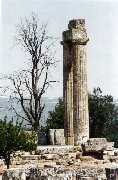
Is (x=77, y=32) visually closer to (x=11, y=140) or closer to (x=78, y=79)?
(x=78, y=79)

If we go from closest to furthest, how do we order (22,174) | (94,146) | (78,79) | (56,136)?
(22,174), (94,146), (78,79), (56,136)

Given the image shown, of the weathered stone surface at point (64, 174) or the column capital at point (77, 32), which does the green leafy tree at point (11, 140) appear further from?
the column capital at point (77, 32)

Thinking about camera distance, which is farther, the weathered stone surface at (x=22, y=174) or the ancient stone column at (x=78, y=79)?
the ancient stone column at (x=78, y=79)

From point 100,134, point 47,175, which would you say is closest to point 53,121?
point 100,134

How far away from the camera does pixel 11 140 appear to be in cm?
2086

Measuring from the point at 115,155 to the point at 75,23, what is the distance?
840cm

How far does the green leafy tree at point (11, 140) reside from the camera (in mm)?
20708

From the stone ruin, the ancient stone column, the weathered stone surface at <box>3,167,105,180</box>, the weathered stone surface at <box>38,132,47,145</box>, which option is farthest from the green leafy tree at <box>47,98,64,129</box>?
the weathered stone surface at <box>3,167,105,180</box>

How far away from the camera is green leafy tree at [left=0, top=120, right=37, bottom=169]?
67.9 ft

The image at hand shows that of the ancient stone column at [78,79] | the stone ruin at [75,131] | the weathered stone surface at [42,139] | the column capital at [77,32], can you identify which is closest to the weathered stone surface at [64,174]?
the stone ruin at [75,131]

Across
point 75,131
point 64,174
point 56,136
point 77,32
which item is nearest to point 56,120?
point 56,136

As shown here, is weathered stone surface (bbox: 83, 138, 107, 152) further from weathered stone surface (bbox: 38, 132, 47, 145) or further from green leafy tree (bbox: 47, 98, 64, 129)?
green leafy tree (bbox: 47, 98, 64, 129)

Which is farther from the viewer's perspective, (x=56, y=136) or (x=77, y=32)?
(x=56, y=136)

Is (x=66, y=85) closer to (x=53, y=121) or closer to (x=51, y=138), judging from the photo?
(x=51, y=138)
